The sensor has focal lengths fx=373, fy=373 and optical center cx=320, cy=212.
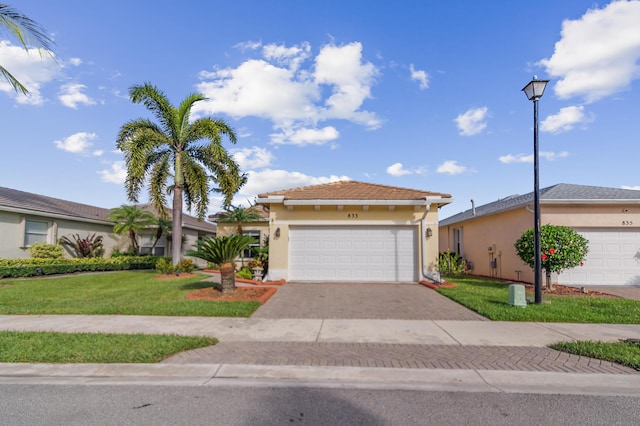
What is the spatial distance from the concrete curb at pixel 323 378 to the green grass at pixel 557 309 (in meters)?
3.43

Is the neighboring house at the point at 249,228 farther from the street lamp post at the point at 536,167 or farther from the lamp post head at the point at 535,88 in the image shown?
the lamp post head at the point at 535,88

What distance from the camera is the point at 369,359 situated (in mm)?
5285

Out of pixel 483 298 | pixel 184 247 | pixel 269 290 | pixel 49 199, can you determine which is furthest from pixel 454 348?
pixel 49 199

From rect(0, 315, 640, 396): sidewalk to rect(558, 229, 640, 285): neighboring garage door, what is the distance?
24.7 feet

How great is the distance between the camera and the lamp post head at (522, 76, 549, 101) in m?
9.46

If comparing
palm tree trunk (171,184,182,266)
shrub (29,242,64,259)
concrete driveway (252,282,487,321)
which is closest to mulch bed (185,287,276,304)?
concrete driveway (252,282,487,321)

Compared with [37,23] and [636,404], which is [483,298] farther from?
[37,23]

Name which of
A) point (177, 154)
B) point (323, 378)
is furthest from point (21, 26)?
point (323, 378)

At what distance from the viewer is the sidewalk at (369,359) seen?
14.9 feet

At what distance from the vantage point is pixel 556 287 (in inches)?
505

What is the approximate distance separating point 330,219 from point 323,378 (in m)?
10.2

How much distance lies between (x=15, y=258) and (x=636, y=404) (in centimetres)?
2184

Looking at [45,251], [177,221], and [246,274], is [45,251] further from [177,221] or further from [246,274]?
[246,274]

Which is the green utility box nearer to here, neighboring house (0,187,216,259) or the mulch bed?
the mulch bed
